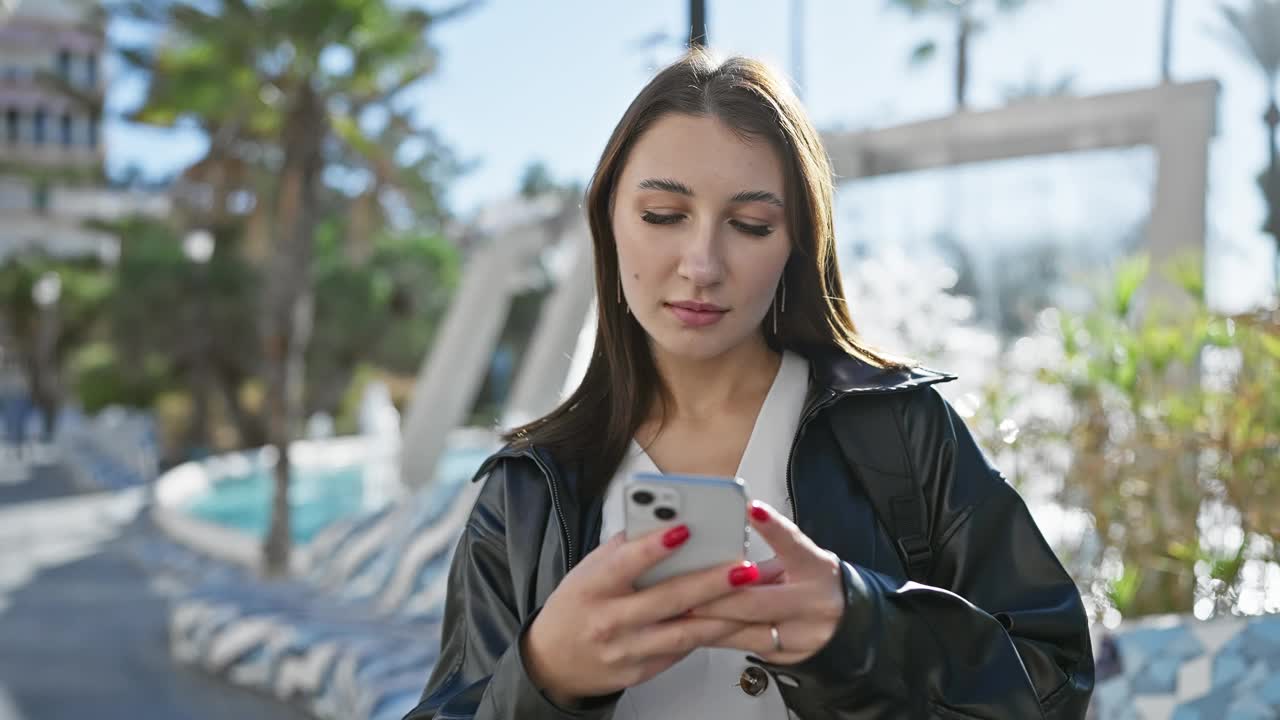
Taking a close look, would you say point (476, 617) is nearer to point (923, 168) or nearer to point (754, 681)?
point (754, 681)

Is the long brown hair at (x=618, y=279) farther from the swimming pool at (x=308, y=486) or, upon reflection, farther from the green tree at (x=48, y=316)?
the green tree at (x=48, y=316)

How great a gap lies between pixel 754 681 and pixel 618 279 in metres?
0.62

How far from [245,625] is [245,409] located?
23.7 meters

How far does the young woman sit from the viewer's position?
142 cm

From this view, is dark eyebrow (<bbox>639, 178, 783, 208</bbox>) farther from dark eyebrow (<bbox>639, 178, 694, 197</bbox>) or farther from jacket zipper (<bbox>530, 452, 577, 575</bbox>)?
jacket zipper (<bbox>530, 452, 577, 575</bbox>)

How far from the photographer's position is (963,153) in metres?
10.6

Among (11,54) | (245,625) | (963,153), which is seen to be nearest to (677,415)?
(245,625)

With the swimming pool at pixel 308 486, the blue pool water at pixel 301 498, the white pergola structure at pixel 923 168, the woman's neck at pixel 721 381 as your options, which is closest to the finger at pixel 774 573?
the woman's neck at pixel 721 381

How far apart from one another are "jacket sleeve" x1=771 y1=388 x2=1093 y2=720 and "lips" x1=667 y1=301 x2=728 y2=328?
0.89ft

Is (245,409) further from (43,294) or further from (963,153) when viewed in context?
(963,153)

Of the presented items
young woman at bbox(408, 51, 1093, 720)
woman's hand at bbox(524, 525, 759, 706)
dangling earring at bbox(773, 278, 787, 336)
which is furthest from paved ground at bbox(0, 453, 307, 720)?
woman's hand at bbox(524, 525, 759, 706)

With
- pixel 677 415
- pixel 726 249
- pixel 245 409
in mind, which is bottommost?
pixel 245 409

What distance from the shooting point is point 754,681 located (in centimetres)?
159

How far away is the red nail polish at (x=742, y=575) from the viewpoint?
1.26 m
